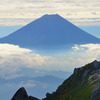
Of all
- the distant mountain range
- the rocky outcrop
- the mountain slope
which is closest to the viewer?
the distant mountain range

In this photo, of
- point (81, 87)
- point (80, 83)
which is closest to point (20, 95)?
point (81, 87)

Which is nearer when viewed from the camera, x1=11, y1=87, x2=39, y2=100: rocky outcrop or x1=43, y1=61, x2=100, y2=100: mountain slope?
x1=43, y1=61, x2=100, y2=100: mountain slope

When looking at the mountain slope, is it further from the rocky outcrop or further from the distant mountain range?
the rocky outcrop

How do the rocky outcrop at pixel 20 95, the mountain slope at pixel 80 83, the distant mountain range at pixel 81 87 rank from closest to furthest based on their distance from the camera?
the distant mountain range at pixel 81 87
the mountain slope at pixel 80 83
the rocky outcrop at pixel 20 95

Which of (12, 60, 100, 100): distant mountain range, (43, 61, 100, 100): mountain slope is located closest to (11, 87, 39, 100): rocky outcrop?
(12, 60, 100, 100): distant mountain range

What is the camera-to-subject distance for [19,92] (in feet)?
364

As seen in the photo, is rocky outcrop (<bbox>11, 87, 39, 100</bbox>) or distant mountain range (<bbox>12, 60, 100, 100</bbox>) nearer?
distant mountain range (<bbox>12, 60, 100, 100</bbox>)

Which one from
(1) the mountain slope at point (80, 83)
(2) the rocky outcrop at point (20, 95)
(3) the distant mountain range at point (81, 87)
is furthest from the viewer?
(2) the rocky outcrop at point (20, 95)

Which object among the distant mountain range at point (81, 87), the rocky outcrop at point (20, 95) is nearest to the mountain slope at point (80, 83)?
the distant mountain range at point (81, 87)

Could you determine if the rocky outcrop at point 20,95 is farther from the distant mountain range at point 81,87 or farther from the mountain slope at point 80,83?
the mountain slope at point 80,83

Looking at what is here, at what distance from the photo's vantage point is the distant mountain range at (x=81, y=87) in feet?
325

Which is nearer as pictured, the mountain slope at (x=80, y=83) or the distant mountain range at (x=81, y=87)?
the distant mountain range at (x=81, y=87)

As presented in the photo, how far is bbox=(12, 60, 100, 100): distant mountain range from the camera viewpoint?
325ft

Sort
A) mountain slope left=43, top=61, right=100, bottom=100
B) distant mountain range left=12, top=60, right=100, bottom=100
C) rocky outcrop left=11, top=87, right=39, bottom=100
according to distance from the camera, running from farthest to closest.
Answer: rocky outcrop left=11, top=87, right=39, bottom=100 → mountain slope left=43, top=61, right=100, bottom=100 → distant mountain range left=12, top=60, right=100, bottom=100
